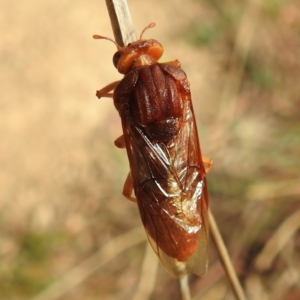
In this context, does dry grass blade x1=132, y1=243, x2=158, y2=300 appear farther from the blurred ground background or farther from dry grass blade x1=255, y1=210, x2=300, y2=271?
dry grass blade x1=255, y1=210, x2=300, y2=271

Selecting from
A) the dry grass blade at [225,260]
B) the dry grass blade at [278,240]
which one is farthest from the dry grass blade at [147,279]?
the dry grass blade at [225,260]

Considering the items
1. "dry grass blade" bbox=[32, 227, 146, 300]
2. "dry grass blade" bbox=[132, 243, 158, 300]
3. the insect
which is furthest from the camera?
"dry grass blade" bbox=[32, 227, 146, 300]

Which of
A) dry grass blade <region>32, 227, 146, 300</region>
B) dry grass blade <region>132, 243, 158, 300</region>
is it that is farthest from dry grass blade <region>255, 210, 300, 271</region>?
dry grass blade <region>32, 227, 146, 300</region>

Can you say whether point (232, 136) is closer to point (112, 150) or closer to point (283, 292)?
point (112, 150)

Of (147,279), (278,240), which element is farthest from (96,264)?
(278,240)

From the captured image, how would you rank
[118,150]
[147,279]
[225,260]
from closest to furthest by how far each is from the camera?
[225,260], [147,279], [118,150]

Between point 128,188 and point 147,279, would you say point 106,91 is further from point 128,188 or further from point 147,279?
point 147,279

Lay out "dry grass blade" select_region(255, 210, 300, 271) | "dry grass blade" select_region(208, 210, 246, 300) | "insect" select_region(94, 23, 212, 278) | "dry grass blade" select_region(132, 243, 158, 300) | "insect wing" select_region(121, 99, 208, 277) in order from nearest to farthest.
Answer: "dry grass blade" select_region(208, 210, 246, 300) → "insect wing" select_region(121, 99, 208, 277) → "insect" select_region(94, 23, 212, 278) → "dry grass blade" select_region(255, 210, 300, 271) → "dry grass blade" select_region(132, 243, 158, 300)
